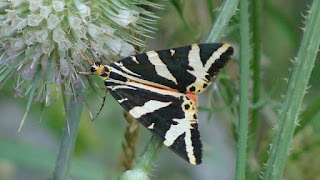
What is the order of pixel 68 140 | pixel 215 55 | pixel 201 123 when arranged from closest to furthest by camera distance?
pixel 215 55 < pixel 68 140 < pixel 201 123

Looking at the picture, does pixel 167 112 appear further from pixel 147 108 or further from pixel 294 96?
pixel 294 96

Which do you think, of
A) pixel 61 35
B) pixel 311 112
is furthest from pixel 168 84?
pixel 311 112

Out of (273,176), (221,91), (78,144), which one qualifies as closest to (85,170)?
(78,144)

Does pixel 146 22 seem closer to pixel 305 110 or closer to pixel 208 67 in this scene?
pixel 208 67

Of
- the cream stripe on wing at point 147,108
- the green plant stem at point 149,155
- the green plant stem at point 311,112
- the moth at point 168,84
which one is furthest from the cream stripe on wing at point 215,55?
the green plant stem at point 311,112

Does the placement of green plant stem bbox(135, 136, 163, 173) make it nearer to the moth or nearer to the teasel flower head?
the moth

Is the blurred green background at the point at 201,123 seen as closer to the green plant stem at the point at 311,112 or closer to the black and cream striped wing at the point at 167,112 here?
the green plant stem at the point at 311,112
